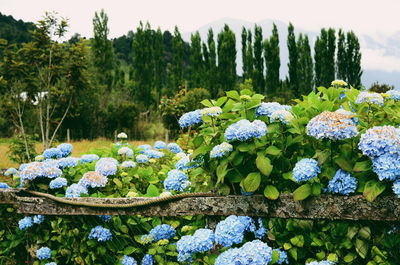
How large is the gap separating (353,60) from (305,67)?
3998mm

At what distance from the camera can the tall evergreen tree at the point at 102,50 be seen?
31.0 metres

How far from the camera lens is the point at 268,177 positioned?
1914 mm

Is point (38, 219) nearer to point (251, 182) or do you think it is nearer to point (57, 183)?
point (57, 183)

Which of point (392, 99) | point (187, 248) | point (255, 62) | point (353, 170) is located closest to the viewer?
point (353, 170)

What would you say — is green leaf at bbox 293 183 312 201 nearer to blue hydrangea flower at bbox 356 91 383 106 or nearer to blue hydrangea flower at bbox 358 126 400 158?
blue hydrangea flower at bbox 358 126 400 158

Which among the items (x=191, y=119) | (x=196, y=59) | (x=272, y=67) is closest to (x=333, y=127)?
(x=191, y=119)

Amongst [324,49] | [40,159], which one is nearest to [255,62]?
[324,49]

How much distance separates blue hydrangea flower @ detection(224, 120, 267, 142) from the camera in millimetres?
1789

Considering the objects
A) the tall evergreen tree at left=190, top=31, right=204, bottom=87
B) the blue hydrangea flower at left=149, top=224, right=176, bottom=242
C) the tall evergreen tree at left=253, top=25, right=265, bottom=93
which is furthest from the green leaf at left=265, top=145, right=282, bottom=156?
the tall evergreen tree at left=190, top=31, right=204, bottom=87

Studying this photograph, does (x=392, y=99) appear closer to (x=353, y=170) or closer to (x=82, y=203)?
(x=353, y=170)

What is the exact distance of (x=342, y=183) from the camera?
5.58 feet

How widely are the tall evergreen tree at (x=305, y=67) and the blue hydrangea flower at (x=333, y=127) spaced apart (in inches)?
1201

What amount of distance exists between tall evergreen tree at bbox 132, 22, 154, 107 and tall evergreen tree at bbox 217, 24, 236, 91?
19.2 ft

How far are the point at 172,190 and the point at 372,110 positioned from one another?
135cm
